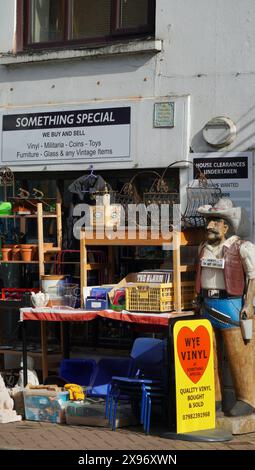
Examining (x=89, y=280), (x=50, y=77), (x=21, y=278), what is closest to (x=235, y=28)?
(x=50, y=77)

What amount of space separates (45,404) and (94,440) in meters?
1.11

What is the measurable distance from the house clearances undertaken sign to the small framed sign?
36 cm

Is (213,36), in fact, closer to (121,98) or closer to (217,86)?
(217,86)

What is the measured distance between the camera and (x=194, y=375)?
31.9 feet

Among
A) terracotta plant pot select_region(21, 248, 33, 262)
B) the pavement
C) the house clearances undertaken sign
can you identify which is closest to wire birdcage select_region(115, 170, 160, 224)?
the house clearances undertaken sign

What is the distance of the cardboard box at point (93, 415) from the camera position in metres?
10.2

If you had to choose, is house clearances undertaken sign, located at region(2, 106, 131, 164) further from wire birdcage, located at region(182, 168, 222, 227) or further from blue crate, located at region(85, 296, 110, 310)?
blue crate, located at region(85, 296, 110, 310)

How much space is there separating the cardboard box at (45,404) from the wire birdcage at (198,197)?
2.31 m

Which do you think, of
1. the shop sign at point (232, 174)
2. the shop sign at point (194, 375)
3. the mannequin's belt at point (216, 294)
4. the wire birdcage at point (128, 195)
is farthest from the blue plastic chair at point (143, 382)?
the shop sign at point (232, 174)

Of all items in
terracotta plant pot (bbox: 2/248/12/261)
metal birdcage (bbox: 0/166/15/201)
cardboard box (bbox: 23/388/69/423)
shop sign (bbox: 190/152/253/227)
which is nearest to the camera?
cardboard box (bbox: 23/388/69/423)

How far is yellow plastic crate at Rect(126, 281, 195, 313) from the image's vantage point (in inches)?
401

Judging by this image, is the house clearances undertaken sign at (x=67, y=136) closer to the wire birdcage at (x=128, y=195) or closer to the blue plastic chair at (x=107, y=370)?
the wire birdcage at (x=128, y=195)

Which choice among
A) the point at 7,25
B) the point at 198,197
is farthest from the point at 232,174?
the point at 7,25

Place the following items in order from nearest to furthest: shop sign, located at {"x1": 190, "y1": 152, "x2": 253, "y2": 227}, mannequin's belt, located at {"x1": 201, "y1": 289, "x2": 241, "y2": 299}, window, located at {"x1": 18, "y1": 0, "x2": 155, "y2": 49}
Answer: mannequin's belt, located at {"x1": 201, "y1": 289, "x2": 241, "y2": 299}
shop sign, located at {"x1": 190, "y1": 152, "x2": 253, "y2": 227}
window, located at {"x1": 18, "y1": 0, "x2": 155, "y2": 49}
